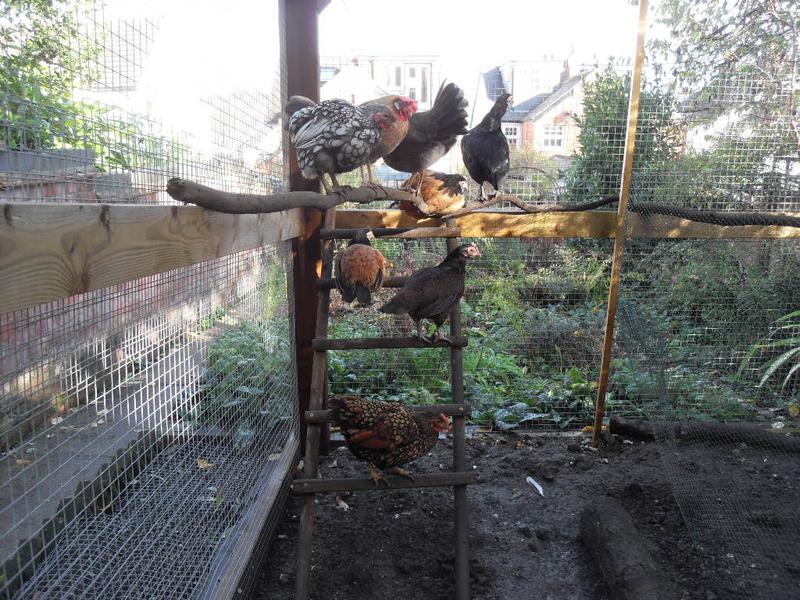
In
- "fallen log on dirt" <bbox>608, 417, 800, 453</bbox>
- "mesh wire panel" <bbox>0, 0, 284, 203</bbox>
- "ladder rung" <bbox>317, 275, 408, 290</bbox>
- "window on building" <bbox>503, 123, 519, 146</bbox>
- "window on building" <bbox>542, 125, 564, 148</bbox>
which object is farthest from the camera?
"window on building" <bbox>503, 123, 519, 146</bbox>

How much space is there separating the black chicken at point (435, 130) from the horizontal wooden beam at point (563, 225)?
0.39 metres

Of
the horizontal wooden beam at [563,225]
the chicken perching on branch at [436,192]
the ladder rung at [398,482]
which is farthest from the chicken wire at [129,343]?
the chicken perching on branch at [436,192]

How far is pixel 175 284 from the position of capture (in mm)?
1624

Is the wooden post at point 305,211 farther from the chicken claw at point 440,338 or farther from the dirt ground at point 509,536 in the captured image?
the chicken claw at point 440,338

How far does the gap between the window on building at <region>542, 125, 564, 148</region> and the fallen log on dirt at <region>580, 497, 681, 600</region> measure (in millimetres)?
3523

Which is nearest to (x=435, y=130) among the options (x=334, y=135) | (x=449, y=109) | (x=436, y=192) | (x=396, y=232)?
(x=449, y=109)

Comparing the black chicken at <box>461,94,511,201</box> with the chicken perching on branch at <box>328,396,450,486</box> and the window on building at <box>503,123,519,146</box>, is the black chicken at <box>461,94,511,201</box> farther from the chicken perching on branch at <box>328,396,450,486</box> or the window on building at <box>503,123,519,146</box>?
the window on building at <box>503,123,519,146</box>

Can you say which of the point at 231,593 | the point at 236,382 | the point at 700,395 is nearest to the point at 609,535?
the point at 700,395

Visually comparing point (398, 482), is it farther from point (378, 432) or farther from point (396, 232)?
point (396, 232)

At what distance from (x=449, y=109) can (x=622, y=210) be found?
1.21 m

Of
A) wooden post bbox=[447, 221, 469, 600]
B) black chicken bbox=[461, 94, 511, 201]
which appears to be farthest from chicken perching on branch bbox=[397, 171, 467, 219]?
wooden post bbox=[447, 221, 469, 600]

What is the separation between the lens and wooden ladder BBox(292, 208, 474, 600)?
7.21 ft

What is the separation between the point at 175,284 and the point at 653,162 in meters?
2.90

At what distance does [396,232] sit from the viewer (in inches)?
112
